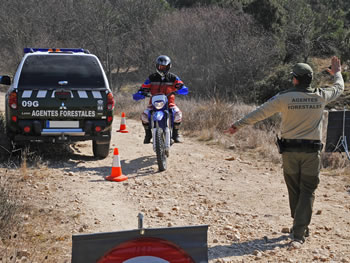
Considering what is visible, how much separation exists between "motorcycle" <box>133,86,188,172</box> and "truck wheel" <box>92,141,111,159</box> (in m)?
0.96

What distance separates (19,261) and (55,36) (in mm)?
34895

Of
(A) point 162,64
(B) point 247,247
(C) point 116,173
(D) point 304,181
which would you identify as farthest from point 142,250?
(A) point 162,64

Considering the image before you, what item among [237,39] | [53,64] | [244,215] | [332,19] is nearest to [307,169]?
[244,215]

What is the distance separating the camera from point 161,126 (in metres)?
8.02

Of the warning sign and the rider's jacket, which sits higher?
the warning sign

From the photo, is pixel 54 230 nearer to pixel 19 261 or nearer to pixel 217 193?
pixel 19 261

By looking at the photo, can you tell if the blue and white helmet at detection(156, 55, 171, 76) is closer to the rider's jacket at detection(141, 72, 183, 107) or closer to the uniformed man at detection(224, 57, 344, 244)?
the rider's jacket at detection(141, 72, 183, 107)

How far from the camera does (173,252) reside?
9.09 ft

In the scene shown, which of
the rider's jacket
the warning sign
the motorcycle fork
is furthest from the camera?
the rider's jacket

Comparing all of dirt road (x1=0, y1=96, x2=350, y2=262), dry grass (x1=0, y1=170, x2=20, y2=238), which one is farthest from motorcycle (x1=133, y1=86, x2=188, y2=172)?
dry grass (x1=0, y1=170, x2=20, y2=238)

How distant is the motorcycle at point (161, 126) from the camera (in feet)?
25.4

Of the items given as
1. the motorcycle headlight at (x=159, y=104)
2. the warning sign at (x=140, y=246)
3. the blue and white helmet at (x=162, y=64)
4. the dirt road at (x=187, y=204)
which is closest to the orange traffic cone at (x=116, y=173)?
the dirt road at (x=187, y=204)

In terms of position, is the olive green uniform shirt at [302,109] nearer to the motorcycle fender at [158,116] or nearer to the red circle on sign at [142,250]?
the red circle on sign at [142,250]

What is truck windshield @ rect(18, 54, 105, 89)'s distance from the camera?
787 centimetres
